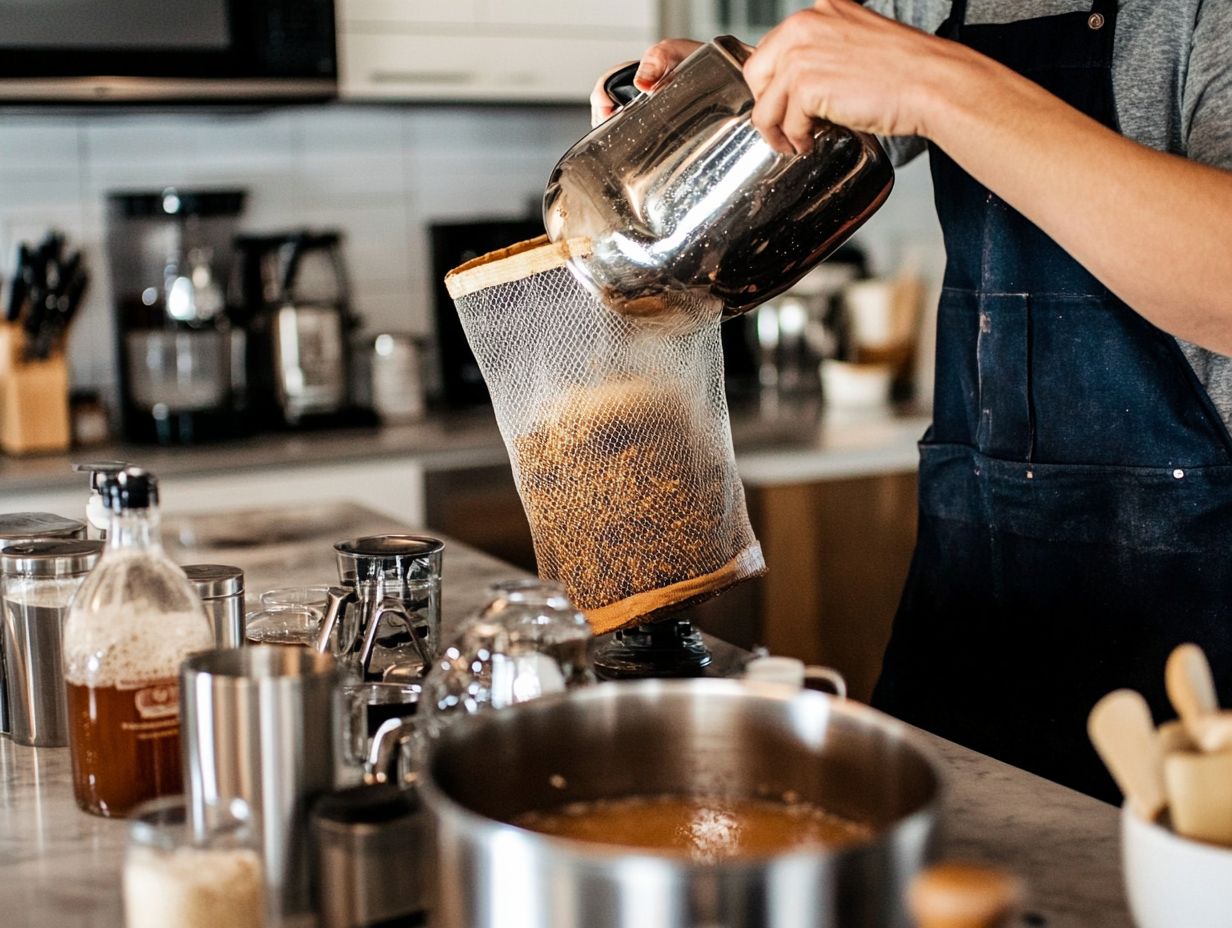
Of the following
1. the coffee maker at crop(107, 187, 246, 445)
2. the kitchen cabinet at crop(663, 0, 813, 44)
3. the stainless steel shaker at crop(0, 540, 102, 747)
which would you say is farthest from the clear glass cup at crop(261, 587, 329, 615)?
the kitchen cabinet at crop(663, 0, 813, 44)

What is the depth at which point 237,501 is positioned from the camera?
8.18 ft

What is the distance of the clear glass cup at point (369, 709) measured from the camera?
0.98 m

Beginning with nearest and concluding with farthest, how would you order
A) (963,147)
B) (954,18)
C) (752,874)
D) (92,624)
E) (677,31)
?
(752,874) → (92,624) → (963,147) → (954,18) → (677,31)

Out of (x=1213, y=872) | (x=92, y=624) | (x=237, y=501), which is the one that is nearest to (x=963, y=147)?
(x=1213, y=872)

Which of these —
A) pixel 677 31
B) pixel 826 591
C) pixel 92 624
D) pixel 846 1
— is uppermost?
pixel 677 31

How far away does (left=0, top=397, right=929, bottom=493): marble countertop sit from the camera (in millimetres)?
2477

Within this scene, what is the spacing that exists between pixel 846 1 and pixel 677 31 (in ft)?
6.58

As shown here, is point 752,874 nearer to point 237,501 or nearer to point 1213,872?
point 1213,872

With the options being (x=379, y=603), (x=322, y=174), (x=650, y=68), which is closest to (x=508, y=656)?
(x=379, y=603)

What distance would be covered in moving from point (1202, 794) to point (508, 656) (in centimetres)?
37

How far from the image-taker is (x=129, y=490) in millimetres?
871

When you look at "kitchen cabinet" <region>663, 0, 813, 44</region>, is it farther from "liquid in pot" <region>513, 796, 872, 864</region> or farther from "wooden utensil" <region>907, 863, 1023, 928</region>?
"wooden utensil" <region>907, 863, 1023, 928</region>

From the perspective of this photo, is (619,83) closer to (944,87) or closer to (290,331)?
(944,87)

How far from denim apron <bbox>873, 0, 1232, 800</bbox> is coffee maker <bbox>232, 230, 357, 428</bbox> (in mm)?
1600
